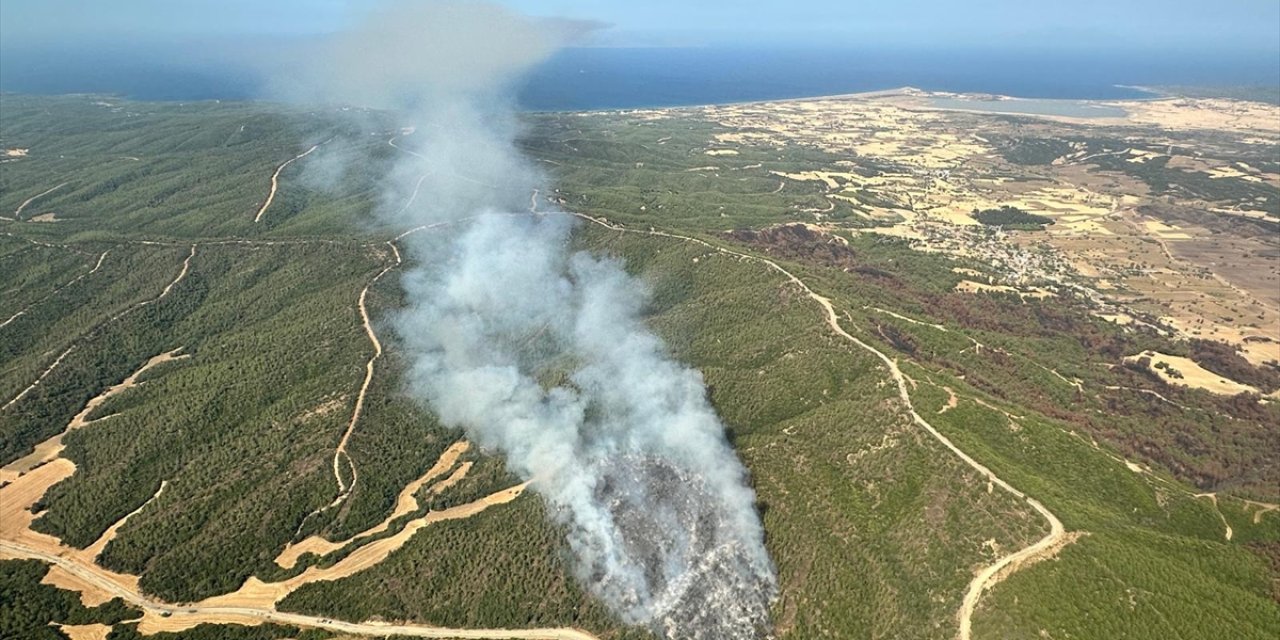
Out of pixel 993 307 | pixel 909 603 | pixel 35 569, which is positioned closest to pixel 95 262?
pixel 35 569

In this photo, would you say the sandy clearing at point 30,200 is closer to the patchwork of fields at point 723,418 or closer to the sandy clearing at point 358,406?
the patchwork of fields at point 723,418

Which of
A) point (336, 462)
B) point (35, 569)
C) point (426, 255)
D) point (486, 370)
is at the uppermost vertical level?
point (426, 255)

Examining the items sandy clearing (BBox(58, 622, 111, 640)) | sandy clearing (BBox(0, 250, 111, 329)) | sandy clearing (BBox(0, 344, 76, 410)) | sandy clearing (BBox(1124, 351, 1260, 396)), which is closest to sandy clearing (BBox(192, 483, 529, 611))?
sandy clearing (BBox(58, 622, 111, 640))

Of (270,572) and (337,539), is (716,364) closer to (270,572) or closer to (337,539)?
(337,539)

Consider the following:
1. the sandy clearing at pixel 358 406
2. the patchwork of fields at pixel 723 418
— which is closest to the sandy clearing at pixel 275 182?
the patchwork of fields at pixel 723 418

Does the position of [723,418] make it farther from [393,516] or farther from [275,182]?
[275,182]

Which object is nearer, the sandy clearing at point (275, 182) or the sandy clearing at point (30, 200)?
the sandy clearing at point (275, 182)

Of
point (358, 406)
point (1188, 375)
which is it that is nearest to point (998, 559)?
point (1188, 375)
